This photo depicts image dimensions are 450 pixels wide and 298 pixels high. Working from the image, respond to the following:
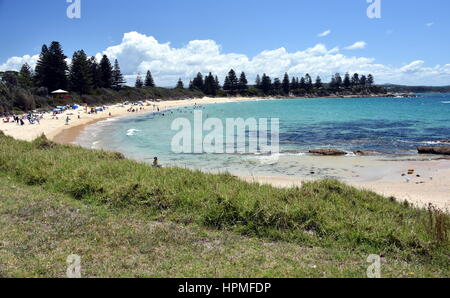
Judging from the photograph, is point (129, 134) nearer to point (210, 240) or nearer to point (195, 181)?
point (195, 181)

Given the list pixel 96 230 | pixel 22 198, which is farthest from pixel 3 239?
pixel 22 198

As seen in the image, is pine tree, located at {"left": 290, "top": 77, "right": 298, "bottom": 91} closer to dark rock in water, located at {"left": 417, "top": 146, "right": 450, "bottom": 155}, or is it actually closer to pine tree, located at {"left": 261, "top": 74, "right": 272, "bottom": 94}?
pine tree, located at {"left": 261, "top": 74, "right": 272, "bottom": 94}

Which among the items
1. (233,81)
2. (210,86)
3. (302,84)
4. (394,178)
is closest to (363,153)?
(394,178)

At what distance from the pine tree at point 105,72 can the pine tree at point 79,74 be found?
11761mm

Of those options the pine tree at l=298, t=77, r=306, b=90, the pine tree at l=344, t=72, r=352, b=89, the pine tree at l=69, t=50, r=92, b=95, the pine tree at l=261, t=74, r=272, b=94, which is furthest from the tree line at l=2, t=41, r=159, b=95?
the pine tree at l=344, t=72, r=352, b=89

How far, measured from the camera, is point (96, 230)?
598cm

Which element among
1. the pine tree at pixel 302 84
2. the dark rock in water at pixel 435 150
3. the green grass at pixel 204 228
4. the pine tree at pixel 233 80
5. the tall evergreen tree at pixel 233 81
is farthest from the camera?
the pine tree at pixel 302 84

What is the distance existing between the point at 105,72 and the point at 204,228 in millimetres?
83238

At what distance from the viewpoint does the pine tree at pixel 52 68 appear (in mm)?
60688

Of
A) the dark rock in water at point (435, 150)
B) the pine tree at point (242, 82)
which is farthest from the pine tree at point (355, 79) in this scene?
the dark rock in water at point (435, 150)

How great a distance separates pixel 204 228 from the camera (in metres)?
6.25

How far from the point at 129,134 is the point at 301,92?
5221 inches

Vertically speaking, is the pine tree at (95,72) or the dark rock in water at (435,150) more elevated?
A: the pine tree at (95,72)

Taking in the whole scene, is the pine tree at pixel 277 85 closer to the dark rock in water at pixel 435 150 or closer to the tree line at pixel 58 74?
the tree line at pixel 58 74
